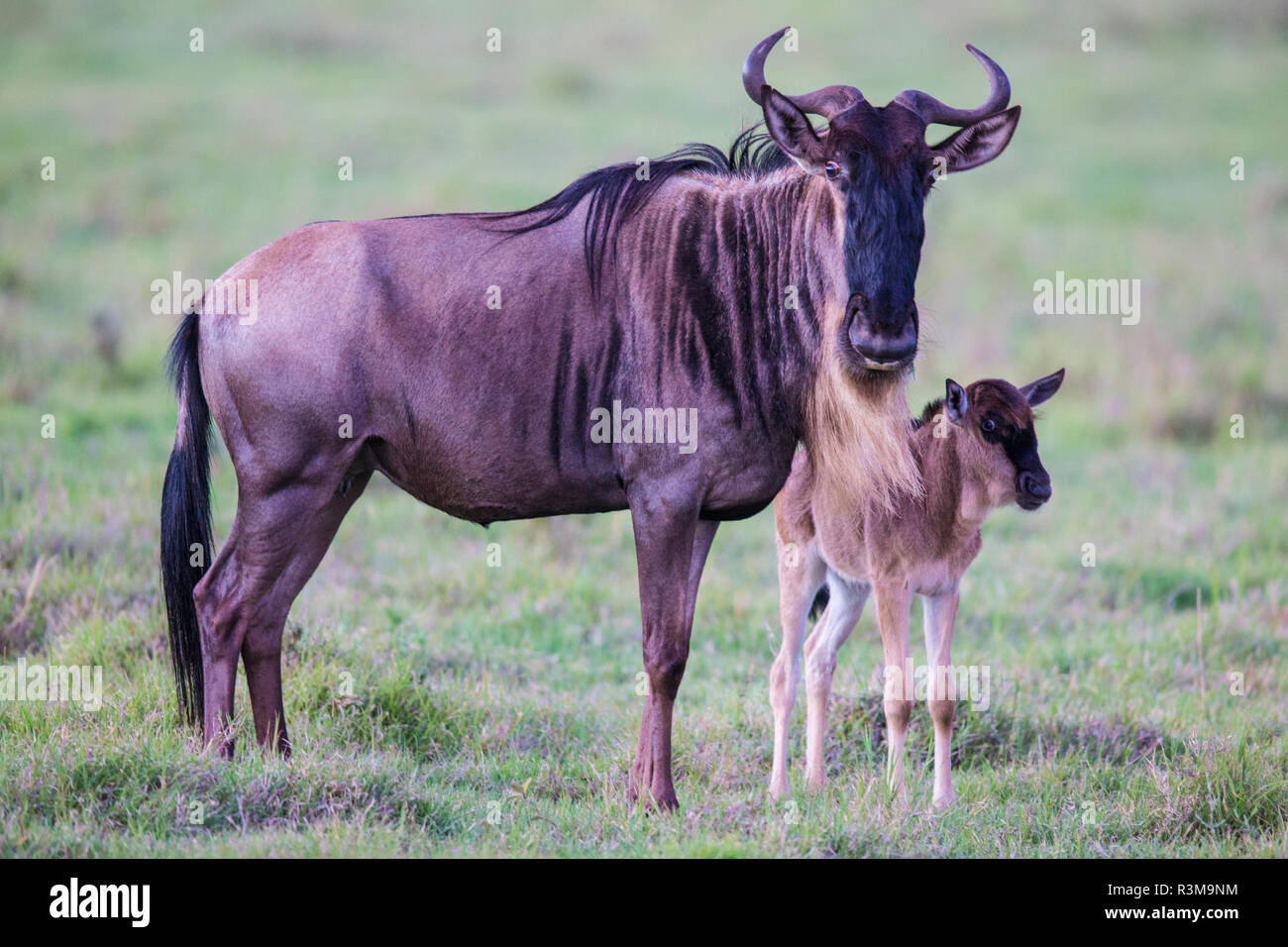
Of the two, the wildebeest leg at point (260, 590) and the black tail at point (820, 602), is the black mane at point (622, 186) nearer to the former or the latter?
the wildebeest leg at point (260, 590)

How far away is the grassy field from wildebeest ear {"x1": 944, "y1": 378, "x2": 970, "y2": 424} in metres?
0.29

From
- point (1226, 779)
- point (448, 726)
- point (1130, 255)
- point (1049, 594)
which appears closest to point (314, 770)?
point (448, 726)

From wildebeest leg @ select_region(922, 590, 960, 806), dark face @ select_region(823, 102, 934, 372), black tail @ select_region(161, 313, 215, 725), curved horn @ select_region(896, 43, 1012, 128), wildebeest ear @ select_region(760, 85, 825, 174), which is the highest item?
curved horn @ select_region(896, 43, 1012, 128)

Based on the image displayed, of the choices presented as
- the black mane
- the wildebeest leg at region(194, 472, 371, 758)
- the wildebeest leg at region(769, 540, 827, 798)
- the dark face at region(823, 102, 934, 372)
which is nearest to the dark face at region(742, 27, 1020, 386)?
the dark face at region(823, 102, 934, 372)

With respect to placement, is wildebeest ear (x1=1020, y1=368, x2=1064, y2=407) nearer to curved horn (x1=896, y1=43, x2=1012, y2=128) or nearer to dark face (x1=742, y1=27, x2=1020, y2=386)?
dark face (x1=742, y1=27, x2=1020, y2=386)

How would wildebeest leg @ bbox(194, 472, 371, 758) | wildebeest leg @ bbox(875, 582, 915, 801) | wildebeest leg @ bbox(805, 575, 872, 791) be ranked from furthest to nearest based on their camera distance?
wildebeest leg @ bbox(805, 575, 872, 791) → wildebeest leg @ bbox(875, 582, 915, 801) → wildebeest leg @ bbox(194, 472, 371, 758)

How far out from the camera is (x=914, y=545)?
247 inches

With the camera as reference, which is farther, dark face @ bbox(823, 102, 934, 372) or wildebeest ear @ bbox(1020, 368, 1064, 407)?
wildebeest ear @ bbox(1020, 368, 1064, 407)

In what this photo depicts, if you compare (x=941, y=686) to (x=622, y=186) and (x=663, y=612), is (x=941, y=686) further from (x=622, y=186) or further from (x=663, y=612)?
(x=622, y=186)

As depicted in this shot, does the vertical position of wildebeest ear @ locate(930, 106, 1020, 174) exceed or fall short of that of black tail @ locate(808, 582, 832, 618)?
it exceeds it

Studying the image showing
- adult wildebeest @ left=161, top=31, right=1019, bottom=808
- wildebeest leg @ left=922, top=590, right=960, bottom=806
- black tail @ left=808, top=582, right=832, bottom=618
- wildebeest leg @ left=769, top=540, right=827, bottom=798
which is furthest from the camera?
black tail @ left=808, top=582, right=832, bottom=618

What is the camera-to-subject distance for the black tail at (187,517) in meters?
6.16

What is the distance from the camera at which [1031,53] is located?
25.5 metres

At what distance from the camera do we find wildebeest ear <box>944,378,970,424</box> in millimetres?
6180
